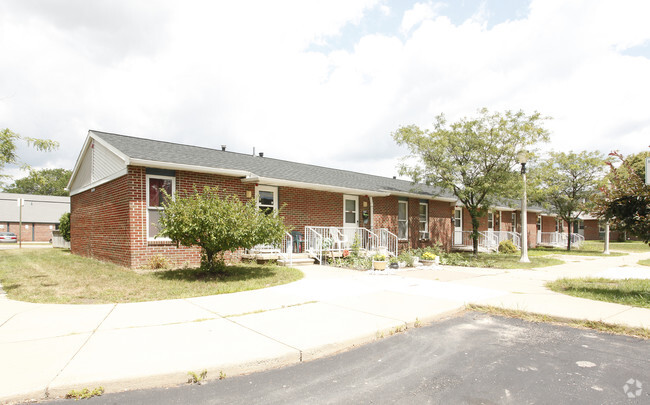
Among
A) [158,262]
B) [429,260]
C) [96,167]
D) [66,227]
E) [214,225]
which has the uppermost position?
[96,167]

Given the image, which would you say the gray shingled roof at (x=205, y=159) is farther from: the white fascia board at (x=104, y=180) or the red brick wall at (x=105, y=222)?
the red brick wall at (x=105, y=222)

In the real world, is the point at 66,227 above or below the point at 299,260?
above

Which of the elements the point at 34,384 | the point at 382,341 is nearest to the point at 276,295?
the point at 382,341

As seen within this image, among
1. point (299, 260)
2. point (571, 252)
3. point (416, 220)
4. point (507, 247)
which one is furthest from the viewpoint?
point (571, 252)

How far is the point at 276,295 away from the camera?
22.9 ft

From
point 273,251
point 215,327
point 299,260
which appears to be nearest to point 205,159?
point 273,251

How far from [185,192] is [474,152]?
1118 centimetres

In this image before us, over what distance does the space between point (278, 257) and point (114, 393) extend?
28.0 ft

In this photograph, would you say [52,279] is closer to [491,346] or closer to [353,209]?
[491,346]

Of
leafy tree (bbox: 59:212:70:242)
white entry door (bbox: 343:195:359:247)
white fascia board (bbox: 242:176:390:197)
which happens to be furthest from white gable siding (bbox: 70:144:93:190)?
white entry door (bbox: 343:195:359:247)

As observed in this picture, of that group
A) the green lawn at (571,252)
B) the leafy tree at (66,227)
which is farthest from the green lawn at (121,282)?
the green lawn at (571,252)

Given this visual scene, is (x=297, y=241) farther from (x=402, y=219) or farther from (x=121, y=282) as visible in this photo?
(x=402, y=219)

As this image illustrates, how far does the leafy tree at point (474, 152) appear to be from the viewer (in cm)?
1423

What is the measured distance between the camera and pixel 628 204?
7.34 m
